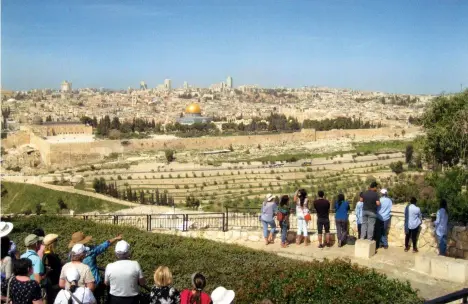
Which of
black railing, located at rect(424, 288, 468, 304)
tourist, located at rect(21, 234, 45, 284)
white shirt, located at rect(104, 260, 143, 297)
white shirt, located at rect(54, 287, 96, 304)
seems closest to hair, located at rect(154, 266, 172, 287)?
white shirt, located at rect(104, 260, 143, 297)

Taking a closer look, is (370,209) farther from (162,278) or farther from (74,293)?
(74,293)

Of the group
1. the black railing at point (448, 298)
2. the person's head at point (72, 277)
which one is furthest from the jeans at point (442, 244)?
the person's head at point (72, 277)

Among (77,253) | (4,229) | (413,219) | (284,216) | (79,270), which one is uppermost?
(4,229)

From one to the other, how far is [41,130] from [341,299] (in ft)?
214

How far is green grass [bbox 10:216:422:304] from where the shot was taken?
555cm

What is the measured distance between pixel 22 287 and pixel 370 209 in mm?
6231

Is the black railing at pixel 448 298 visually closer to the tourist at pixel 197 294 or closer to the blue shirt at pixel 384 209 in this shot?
the tourist at pixel 197 294

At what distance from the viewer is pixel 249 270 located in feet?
22.5

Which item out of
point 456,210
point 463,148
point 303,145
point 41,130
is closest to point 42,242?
point 456,210

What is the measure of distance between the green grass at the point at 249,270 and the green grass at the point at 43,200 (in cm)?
1624

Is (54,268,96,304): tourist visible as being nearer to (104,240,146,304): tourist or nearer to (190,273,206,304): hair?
(104,240,146,304): tourist

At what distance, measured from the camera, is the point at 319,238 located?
9.51 m

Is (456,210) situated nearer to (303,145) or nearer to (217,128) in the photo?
(303,145)

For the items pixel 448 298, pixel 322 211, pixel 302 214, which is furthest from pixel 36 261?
pixel 322 211
